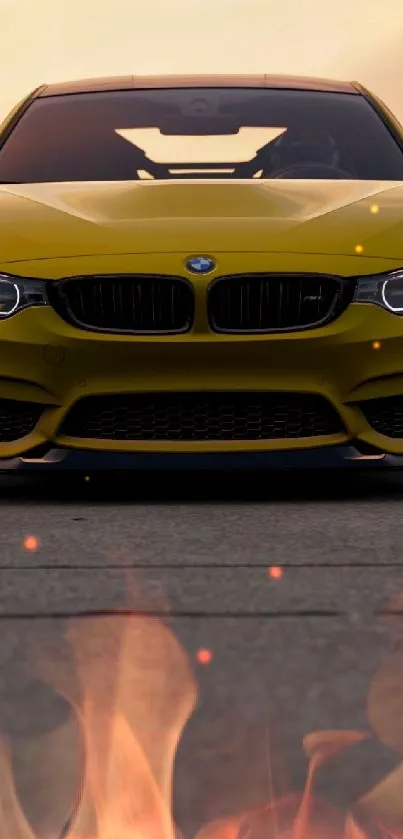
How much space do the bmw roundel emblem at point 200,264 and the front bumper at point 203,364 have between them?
0.04 metres

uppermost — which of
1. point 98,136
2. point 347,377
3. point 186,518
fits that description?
point 98,136

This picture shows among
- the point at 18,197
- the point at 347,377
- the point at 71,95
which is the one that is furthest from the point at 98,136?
the point at 347,377

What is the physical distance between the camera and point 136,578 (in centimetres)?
337

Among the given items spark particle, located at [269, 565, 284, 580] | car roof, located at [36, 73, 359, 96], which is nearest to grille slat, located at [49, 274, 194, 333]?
spark particle, located at [269, 565, 284, 580]

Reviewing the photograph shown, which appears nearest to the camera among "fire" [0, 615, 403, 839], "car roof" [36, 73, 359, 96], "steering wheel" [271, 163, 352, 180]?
"fire" [0, 615, 403, 839]

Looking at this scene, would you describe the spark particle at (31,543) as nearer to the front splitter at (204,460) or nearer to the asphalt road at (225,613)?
the asphalt road at (225,613)

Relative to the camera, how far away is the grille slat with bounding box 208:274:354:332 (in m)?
4.76

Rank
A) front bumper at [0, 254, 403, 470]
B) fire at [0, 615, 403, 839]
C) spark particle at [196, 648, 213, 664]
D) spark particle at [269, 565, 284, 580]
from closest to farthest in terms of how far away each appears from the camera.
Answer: fire at [0, 615, 403, 839] → spark particle at [196, 648, 213, 664] → spark particle at [269, 565, 284, 580] → front bumper at [0, 254, 403, 470]

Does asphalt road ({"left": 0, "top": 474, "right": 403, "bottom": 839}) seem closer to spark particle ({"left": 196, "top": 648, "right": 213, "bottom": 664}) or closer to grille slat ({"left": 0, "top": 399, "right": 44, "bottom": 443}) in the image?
spark particle ({"left": 196, "top": 648, "right": 213, "bottom": 664})

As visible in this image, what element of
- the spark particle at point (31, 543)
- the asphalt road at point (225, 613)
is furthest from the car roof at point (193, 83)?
the spark particle at point (31, 543)

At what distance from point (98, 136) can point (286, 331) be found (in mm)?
1904

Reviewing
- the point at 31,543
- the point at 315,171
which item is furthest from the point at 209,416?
the point at 315,171

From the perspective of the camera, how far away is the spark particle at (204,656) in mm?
2564

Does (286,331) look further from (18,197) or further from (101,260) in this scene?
(18,197)
